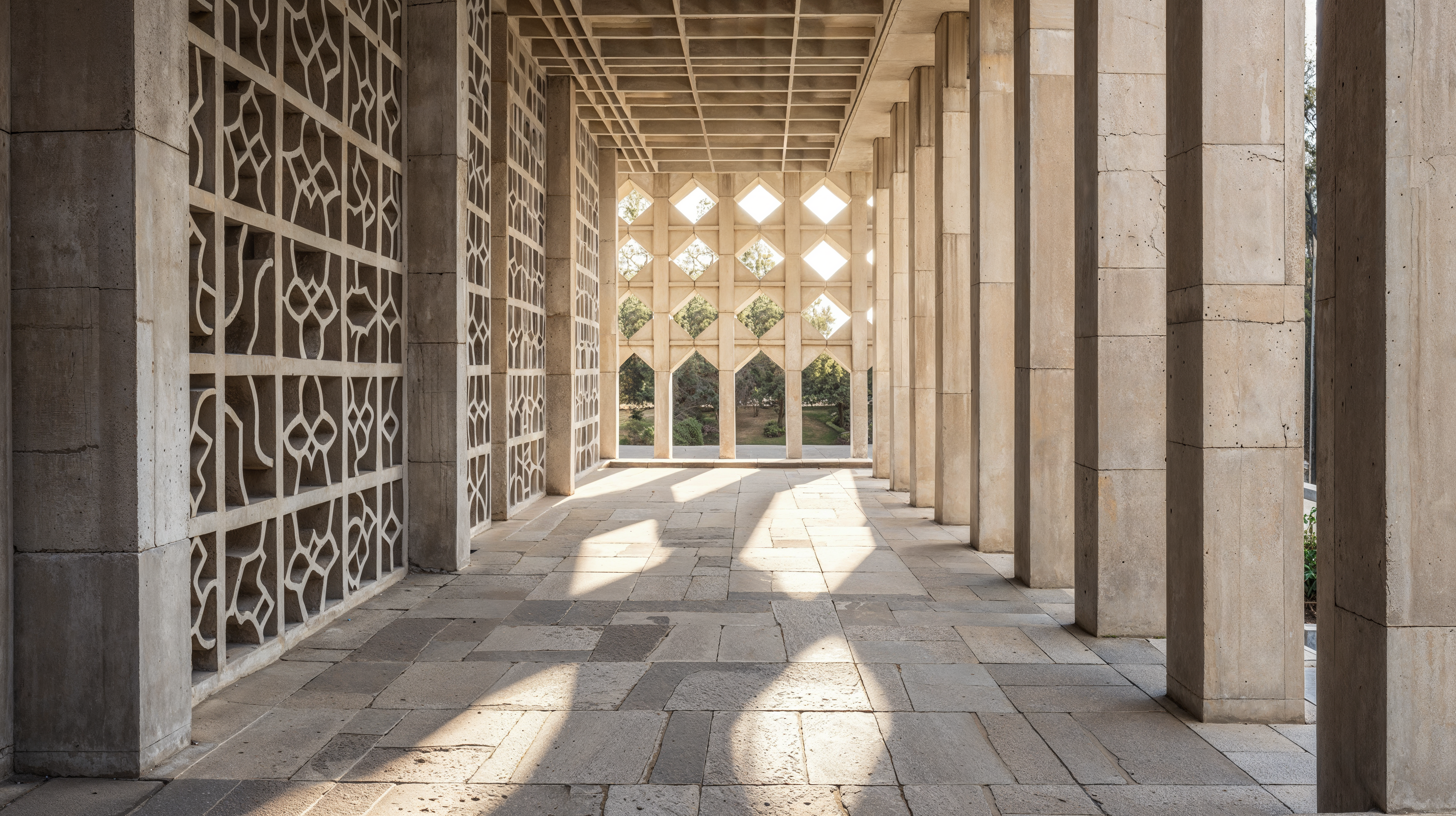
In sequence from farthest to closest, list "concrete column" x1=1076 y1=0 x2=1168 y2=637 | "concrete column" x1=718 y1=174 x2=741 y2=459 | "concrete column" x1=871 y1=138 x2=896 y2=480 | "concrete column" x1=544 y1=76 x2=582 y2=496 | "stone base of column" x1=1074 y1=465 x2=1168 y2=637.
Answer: "concrete column" x1=718 y1=174 x2=741 y2=459, "concrete column" x1=871 y1=138 x2=896 y2=480, "concrete column" x1=544 y1=76 x2=582 y2=496, "stone base of column" x1=1074 y1=465 x2=1168 y2=637, "concrete column" x1=1076 y1=0 x2=1168 y2=637

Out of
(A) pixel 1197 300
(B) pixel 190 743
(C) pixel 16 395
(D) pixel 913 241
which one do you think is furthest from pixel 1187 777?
(D) pixel 913 241

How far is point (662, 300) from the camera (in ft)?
64.8

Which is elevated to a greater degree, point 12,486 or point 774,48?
point 774,48

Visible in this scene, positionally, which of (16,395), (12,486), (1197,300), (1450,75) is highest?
(1450,75)

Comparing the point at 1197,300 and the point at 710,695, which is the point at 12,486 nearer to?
the point at 710,695

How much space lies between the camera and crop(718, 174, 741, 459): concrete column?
1966 centimetres

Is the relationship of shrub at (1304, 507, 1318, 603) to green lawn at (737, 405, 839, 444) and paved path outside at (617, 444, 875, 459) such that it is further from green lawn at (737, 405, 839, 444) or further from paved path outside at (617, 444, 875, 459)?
green lawn at (737, 405, 839, 444)

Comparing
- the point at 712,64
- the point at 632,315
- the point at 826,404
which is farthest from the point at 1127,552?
the point at 826,404

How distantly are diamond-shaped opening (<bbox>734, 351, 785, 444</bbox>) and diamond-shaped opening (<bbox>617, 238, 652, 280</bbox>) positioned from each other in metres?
13.0

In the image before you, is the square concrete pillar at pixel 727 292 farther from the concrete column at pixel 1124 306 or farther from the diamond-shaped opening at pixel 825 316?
the concrete column at pixel 1124 306

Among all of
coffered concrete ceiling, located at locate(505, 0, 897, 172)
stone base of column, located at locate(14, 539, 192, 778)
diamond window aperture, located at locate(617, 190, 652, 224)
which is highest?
coffered concrete ceiling, located at locate(505, 0, 897, 172)

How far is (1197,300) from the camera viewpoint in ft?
14.8

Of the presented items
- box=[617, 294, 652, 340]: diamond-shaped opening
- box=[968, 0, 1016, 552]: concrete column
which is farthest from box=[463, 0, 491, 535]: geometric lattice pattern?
box=[617, 294, 652, 340]: diamond-shaped opening

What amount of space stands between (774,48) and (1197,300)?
8.81 m
